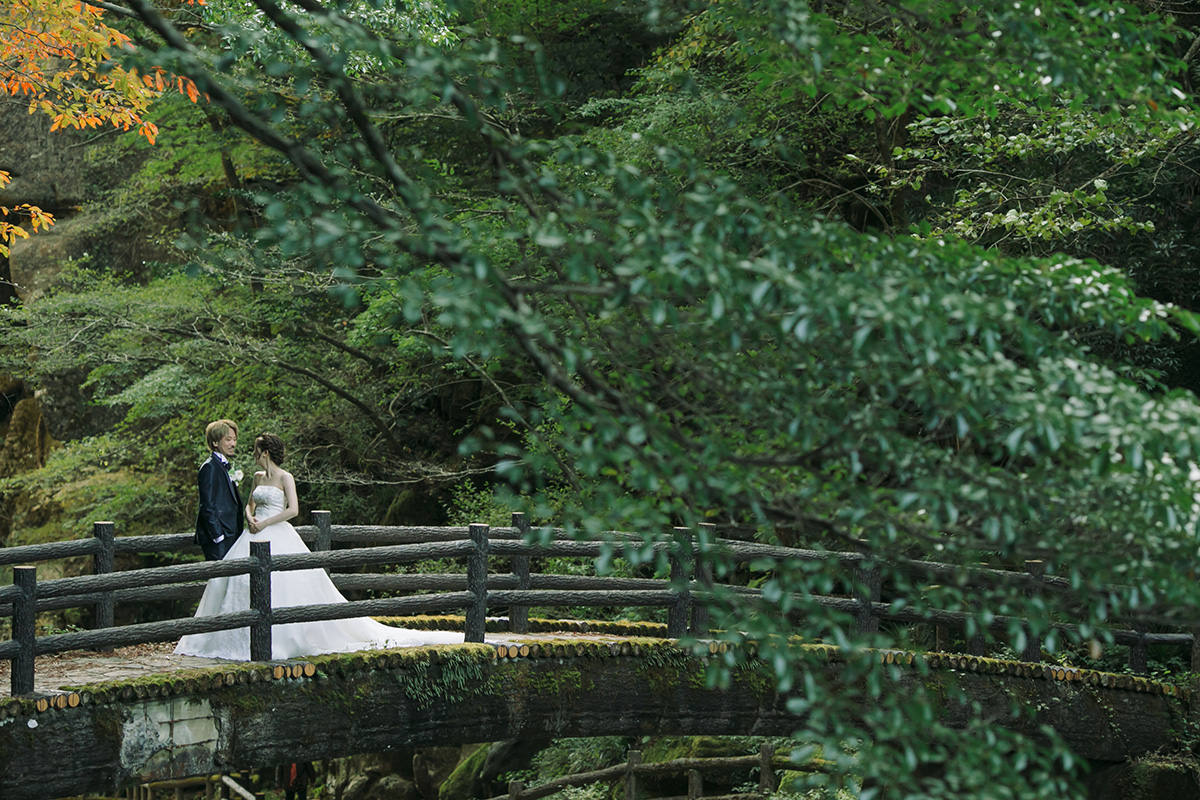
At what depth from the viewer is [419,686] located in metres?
7.70

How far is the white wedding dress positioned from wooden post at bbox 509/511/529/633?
0.85 metres

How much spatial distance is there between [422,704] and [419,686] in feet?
0.43

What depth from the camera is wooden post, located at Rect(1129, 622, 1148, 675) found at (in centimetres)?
1004

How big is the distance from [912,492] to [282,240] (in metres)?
2.19

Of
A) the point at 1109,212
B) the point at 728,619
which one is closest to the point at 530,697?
the point at 728,619

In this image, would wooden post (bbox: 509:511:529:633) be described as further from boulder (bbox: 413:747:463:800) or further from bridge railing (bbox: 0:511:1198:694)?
boulder (bbox: 413:747:463:800)

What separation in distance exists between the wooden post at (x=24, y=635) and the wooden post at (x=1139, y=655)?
9.12 m

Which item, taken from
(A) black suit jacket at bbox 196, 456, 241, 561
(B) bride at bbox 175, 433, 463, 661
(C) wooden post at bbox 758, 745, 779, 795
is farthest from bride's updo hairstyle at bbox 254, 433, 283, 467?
(C) wooden post at bbox 758, 745, 779, 795

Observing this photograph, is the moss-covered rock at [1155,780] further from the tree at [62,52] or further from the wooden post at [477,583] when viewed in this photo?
the tree at [62,52]

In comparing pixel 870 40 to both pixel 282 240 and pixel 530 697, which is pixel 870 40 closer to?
pixel 282 240

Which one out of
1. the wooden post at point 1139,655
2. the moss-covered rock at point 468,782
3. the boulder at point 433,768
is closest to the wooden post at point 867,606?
the wooden post at point 1139,655

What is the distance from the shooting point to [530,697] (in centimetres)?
819

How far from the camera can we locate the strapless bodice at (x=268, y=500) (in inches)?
320

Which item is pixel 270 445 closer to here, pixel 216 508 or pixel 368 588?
pixel 216 508
